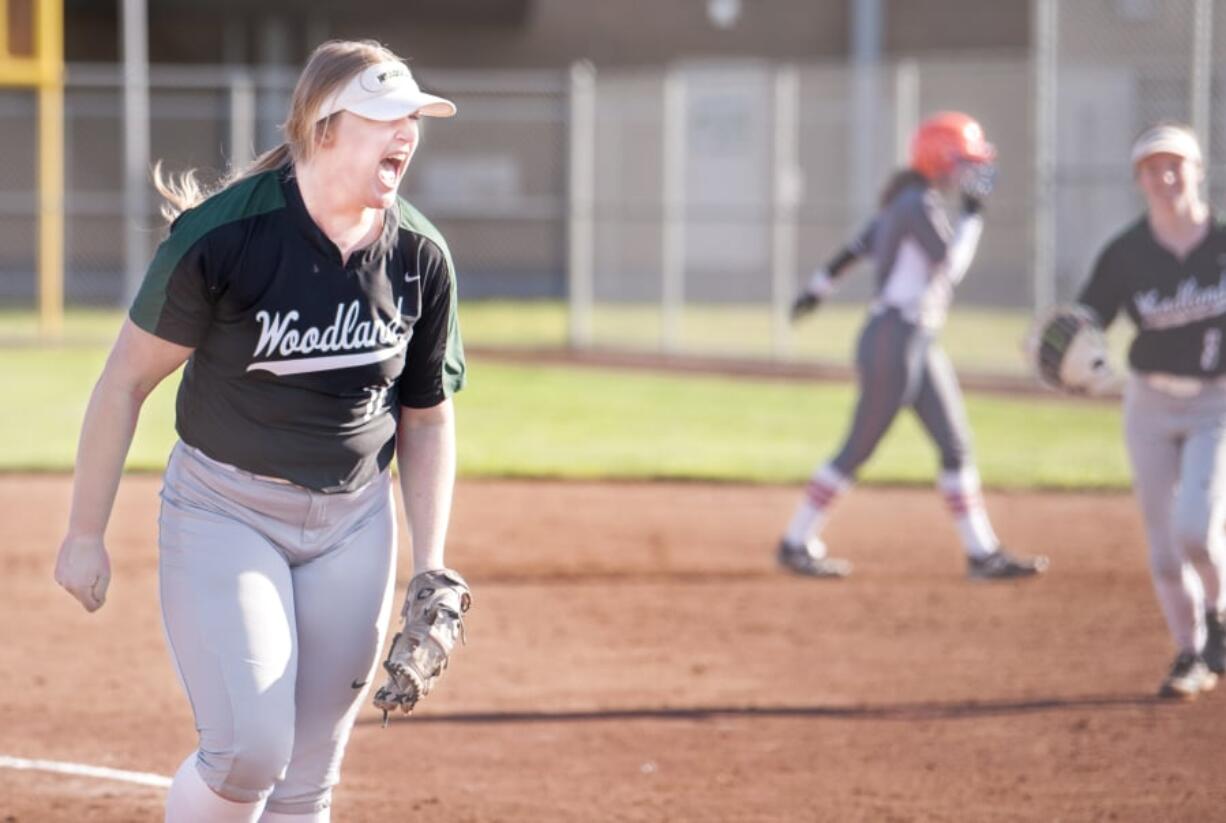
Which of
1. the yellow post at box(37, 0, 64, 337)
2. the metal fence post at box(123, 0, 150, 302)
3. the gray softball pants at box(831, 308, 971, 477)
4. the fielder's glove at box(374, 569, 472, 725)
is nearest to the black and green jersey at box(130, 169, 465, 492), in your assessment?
the fielder's glove at box(374, 569, 472, 725)

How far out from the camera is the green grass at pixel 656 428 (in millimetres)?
12922

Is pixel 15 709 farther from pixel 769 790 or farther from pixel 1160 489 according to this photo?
→ pixel 1160 489

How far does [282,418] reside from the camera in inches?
153

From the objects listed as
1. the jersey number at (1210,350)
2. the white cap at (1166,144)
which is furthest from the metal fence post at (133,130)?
the jersey number at (1210,350)

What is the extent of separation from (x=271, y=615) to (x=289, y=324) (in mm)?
618

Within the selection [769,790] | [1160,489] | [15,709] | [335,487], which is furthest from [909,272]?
[335,487]

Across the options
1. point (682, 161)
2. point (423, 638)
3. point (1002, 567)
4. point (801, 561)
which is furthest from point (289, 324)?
point (682, 161)

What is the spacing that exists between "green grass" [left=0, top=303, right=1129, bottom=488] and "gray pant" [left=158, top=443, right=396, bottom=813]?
8585 millimetres

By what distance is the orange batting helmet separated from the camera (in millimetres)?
9055

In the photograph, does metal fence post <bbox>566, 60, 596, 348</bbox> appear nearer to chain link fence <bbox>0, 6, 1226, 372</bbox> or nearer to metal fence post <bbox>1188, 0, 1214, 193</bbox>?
chain link fence <bbox>0, 6, 1226, 372</bbox>

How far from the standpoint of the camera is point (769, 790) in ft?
18.9

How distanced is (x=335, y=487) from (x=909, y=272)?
5.51 metres

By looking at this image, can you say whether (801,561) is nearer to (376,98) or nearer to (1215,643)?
(1215,643)

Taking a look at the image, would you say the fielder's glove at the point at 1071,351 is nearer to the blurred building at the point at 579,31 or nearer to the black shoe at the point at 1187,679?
the black shoe at the point at 1187,679
